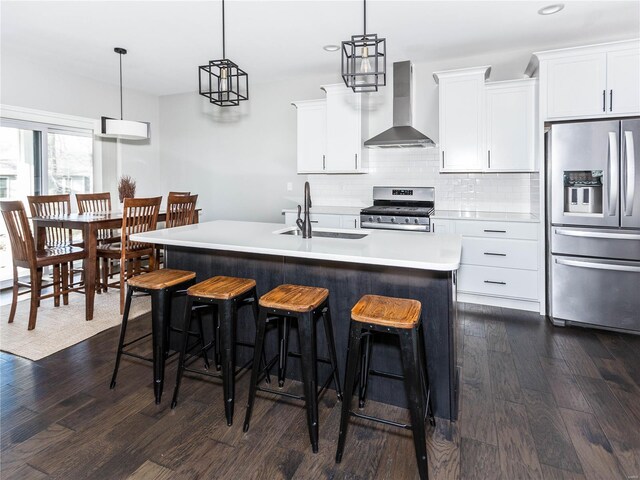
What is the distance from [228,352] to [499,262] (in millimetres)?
2829

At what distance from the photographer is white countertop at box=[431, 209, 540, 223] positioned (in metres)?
3.67

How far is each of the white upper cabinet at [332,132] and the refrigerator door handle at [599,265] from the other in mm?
2286

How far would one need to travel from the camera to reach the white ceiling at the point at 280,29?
3.19m

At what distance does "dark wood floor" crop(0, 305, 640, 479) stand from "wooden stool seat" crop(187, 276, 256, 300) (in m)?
0.65

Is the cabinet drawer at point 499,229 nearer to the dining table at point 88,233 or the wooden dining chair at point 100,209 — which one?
the dining table at point 88,233

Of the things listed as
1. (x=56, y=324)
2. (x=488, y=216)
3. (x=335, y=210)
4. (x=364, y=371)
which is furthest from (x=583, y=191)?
(x=56, y=324)

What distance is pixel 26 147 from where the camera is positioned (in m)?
4.67

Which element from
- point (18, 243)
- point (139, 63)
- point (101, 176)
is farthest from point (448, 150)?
point (101, 176)

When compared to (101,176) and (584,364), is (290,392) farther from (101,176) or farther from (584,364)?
(101,176)

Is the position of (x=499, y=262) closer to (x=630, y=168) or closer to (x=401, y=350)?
(x=630, y=168)

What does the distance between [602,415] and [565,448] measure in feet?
1.46

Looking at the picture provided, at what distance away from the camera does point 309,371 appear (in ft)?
5.98

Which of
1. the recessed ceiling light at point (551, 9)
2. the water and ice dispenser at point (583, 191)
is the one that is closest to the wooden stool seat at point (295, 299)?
the water and ice dispenser at point (583, 191)

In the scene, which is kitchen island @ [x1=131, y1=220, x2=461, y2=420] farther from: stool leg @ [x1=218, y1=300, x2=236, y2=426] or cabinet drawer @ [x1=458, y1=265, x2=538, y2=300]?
cabinet drawer @ [x1=458, y1=265, x2=538, y2=300]
